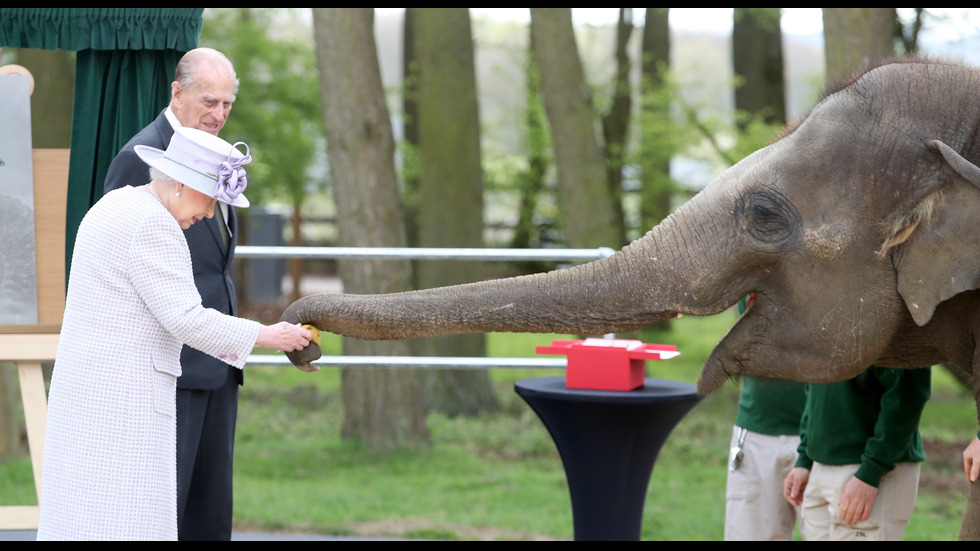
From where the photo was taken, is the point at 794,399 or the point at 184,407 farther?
the point at 794,399

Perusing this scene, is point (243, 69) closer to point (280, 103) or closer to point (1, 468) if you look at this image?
point (280, 103)

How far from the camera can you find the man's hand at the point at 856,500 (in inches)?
152

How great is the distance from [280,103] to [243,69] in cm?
70

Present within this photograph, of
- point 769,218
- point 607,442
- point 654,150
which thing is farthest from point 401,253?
point 654,150

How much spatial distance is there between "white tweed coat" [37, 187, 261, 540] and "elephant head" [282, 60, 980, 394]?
39 cm

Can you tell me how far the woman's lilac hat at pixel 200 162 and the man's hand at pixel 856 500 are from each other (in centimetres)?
245

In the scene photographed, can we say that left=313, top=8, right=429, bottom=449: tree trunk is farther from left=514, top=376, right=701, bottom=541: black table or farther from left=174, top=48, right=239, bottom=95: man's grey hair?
left=174, top=48, right=239, bottom=95: man's grey hair

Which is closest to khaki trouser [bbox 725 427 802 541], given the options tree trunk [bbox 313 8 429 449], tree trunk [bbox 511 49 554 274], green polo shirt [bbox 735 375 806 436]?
green polo shirt [bbox 735 375 806 436]

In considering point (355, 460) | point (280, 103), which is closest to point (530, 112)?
point (280, 103)

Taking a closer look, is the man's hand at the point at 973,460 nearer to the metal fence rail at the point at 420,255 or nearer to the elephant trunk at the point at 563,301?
the elephant trunk at the point at 563,301

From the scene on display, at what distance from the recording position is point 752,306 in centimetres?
312

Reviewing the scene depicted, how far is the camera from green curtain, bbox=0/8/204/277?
4.68 meters

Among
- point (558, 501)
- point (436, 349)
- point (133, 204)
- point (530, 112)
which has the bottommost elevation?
point (558, 501)

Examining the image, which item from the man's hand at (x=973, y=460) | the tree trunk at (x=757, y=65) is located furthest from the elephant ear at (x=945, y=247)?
the tree trunk at (x=757, y=65)
